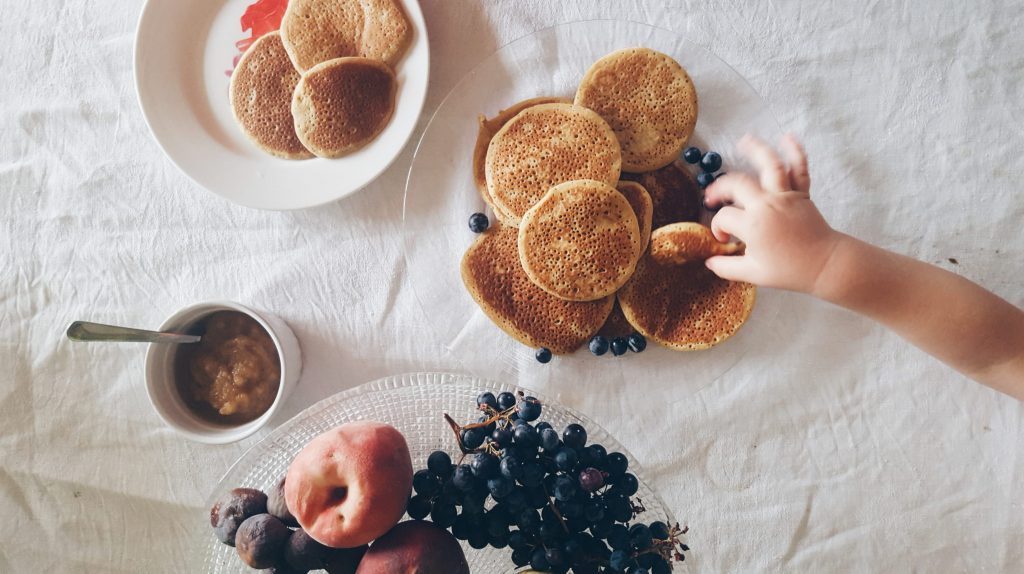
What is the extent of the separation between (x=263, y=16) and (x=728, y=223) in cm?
71

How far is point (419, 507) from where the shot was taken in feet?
2.28

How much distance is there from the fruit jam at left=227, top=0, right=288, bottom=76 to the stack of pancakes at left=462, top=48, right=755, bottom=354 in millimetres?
348

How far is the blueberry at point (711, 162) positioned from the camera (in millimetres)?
882

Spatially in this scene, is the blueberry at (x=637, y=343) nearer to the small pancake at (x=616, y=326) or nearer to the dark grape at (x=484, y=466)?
the small pancake at (x=616, y=326)

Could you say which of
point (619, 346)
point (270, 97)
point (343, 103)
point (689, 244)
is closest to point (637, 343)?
point (619, 346)

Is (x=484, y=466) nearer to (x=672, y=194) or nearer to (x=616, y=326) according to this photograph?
(x=616, y=326)

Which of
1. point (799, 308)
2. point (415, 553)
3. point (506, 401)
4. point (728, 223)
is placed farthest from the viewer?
point (799, 308)

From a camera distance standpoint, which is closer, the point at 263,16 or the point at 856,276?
the point at 856,276

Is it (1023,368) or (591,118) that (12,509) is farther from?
(1023,368)

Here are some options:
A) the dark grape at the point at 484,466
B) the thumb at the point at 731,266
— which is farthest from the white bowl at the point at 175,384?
the thumb at the point at 731,266

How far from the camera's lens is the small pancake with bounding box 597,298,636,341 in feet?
2.99

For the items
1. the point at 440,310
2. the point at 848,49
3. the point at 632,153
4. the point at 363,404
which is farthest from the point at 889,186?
the point at 363,404

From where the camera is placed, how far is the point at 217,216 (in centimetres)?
100

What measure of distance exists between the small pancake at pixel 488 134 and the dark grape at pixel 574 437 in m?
0.31
